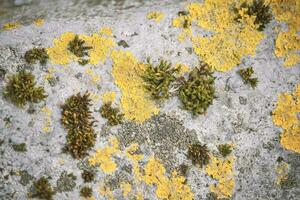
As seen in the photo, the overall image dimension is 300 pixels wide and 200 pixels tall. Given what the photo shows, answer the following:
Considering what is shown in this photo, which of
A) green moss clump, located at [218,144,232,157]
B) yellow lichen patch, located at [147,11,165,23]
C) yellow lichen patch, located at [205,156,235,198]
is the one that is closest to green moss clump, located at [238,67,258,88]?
green moss clump, located at [218,144,232,157]

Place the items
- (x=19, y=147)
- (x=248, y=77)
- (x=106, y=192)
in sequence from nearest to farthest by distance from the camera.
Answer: (x=19, y=147), (x=106, y=192), (x=248, y=77)

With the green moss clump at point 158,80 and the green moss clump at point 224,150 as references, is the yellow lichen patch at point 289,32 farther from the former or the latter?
the green moss clump at point 158,80

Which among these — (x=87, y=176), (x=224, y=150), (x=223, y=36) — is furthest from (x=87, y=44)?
(x=224, y=150)

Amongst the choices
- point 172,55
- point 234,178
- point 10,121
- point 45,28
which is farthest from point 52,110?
point 234,178

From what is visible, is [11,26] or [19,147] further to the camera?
[11,26]

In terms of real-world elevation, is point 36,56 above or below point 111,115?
above

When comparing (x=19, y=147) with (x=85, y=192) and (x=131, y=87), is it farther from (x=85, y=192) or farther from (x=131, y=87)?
(x=131, y=87)

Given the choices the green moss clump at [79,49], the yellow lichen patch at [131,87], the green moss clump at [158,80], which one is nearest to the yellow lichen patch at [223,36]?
the green moss clump at [158,80]
